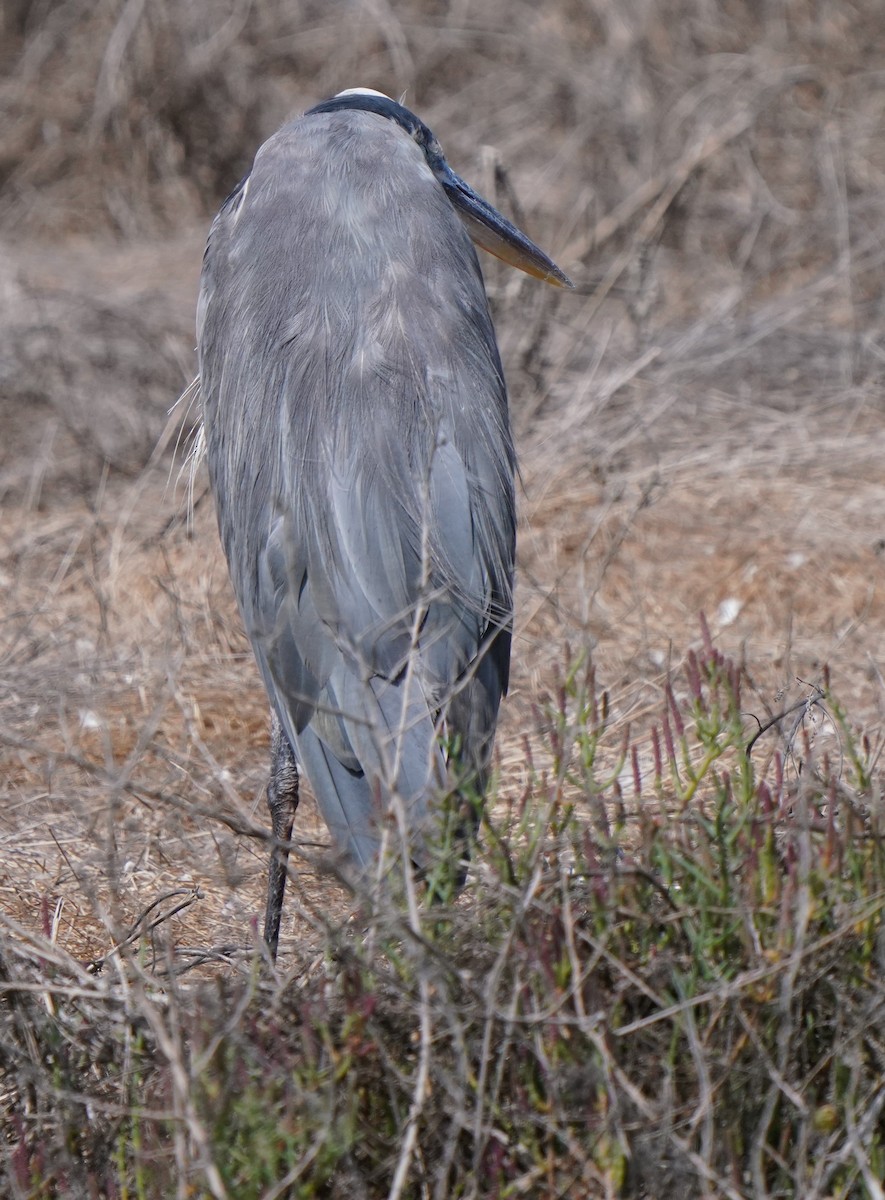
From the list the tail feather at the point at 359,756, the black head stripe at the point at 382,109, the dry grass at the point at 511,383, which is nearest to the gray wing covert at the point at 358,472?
the tail feather at the point at 359,756

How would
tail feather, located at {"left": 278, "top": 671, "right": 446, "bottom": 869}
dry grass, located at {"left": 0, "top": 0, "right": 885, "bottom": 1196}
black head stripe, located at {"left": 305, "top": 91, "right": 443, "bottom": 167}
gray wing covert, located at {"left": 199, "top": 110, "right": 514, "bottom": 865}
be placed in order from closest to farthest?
tail feather, located at {"left": 278, "top": 671, "right": 446, "bottom": 869}, gray wing covert, located at {"left": 199, "top": 110, "right": 514, "bottom": 865}, dry grass, located at {"left": 0, "top": 0, "right": 885, "bottom": 1196}, black head stripe, located at {"left": 305, "top": 91, "right": 443, "bottom": 167}

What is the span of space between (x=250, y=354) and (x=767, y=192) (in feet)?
15.8

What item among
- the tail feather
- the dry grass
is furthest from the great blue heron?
the dry grass

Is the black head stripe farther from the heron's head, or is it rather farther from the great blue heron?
the great blue heron

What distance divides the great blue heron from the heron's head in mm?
337

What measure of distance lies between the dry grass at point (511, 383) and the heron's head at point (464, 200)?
2.51 ft

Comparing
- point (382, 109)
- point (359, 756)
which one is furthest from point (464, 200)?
point (359, 756)

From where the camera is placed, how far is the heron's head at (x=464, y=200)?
11.6 feet

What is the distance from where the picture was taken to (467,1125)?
173 cm

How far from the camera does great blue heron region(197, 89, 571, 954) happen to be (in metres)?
2.59

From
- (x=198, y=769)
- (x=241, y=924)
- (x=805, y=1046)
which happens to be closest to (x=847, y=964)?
(x=805, y=1046)

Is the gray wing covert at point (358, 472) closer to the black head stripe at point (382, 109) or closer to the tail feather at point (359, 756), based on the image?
the tail feather at point (359, 756)

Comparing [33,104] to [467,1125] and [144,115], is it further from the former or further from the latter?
[467,1125]

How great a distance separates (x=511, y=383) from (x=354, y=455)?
272cm
